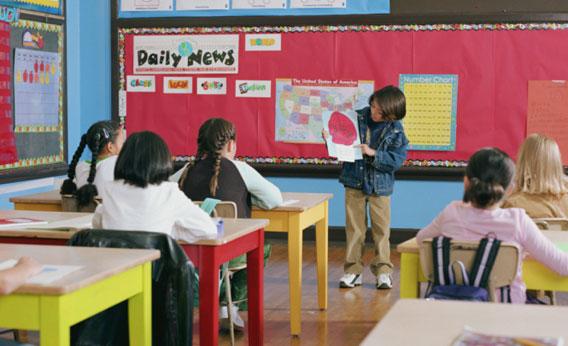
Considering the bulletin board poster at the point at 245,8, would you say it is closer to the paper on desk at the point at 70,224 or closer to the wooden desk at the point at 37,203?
the wooden desk at the point at 37,203

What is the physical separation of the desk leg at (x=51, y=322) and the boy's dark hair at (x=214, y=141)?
2085 mm

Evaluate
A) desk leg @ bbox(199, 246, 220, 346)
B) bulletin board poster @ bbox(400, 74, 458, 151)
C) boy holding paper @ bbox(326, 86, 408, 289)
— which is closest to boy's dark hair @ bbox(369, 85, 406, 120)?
boy holding paper @ bbox(326, 86, 408, 289)

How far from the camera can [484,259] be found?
319cm

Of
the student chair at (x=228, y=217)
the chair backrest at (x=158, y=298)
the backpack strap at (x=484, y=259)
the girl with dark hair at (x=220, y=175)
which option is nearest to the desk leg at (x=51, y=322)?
the chair backrest at (x=158, y=298)

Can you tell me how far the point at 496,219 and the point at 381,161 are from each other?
2.66 m

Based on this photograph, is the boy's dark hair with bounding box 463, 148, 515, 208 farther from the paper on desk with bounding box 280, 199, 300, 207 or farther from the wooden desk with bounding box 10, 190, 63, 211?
the wooden desk with bounding box 10, 190, 63, 211

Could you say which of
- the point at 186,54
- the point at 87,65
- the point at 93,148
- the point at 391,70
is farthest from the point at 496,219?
the point at 87,65

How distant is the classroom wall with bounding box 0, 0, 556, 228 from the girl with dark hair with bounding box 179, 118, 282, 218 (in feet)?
8.69

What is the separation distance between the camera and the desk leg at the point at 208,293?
3.70m

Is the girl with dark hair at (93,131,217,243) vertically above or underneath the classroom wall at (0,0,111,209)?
underneath

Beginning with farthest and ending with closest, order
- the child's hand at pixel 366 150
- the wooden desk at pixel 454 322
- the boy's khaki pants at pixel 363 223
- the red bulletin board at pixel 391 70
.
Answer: the red bulletin board at pixel 391 70 < the boy's khaki pants at pixel 363 223 < the child's hand at pixel 366 150 < the wooden desk at pixel 454 322

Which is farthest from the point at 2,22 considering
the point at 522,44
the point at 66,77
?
the point at 522,44

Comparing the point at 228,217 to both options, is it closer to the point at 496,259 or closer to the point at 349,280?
the point at 496,259

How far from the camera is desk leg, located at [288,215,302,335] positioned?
15.8 ft
